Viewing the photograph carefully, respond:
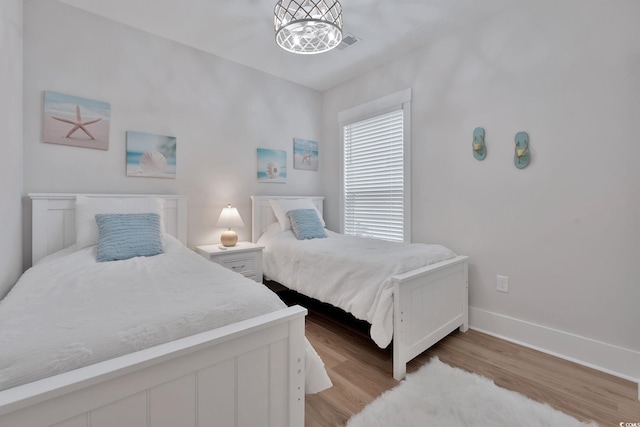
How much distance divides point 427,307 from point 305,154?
2.52 m

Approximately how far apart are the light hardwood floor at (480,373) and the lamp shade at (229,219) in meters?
1.23

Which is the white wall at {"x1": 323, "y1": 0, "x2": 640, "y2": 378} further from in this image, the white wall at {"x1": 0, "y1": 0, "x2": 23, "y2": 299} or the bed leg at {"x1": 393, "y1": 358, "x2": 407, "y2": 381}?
the white wall at {"x1": 0, "y1": 0, "x2": 23, "y2": 299}

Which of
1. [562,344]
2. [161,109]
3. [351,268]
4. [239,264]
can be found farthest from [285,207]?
[562,344]

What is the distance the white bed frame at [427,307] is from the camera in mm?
1761

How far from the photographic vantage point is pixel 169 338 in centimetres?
96

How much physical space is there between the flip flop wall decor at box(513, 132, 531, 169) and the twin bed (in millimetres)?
1076

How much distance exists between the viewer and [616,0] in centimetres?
184

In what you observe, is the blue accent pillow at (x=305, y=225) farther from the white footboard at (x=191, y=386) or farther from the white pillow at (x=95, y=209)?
the white footboard at (x=191, y=386)

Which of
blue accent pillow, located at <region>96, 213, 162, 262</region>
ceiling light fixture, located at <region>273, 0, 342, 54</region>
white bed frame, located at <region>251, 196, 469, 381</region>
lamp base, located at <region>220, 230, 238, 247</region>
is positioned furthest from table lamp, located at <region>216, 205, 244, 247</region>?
white bed frame, located at <region>251, 196, 469, 381</region>

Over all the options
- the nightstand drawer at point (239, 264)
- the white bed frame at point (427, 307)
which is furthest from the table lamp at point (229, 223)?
the white bed frame at point (427, 307)

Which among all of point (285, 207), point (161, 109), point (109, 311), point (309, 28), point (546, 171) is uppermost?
point (309, 28)

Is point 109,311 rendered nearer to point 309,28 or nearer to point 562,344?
point 309,28

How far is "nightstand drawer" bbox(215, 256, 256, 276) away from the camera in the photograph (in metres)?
2.72

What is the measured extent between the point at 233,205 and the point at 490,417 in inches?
109
